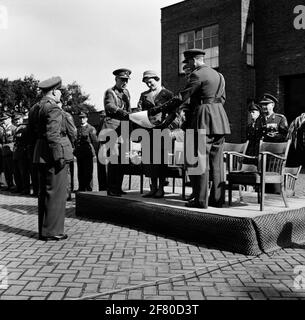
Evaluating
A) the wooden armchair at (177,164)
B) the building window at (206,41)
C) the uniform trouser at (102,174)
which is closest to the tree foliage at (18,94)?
the building window at (206,41)

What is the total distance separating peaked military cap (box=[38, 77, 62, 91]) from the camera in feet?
18.9

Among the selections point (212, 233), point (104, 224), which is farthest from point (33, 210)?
point (212, 233)

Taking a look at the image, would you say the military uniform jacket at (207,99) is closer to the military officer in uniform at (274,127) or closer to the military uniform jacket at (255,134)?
the military uniform jacket at (255,134)

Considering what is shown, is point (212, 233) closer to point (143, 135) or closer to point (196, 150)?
point (196, 150)

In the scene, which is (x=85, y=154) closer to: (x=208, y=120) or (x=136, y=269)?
(x=208, y=120)

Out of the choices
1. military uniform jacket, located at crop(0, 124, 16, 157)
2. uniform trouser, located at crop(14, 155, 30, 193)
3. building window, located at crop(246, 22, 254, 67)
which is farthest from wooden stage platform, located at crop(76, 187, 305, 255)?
building window, located at crop(246, 22, 254, 67)

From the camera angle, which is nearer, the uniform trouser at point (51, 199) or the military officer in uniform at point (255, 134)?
the uniform trouser at point (51, 199)

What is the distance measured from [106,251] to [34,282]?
1.29 meters

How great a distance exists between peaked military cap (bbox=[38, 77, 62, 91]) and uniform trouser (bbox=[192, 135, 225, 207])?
7.02 feet

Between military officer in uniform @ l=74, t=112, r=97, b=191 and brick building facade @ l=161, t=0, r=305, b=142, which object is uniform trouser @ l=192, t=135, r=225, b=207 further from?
brick building facade @ l=161, t=0, r=305, b=142

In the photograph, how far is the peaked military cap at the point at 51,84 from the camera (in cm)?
576

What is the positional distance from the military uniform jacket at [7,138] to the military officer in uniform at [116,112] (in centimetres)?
559

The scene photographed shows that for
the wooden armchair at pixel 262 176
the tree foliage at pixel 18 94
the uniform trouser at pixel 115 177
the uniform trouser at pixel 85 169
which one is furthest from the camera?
the tree foliage at pixel 18 94

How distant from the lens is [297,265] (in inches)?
179
